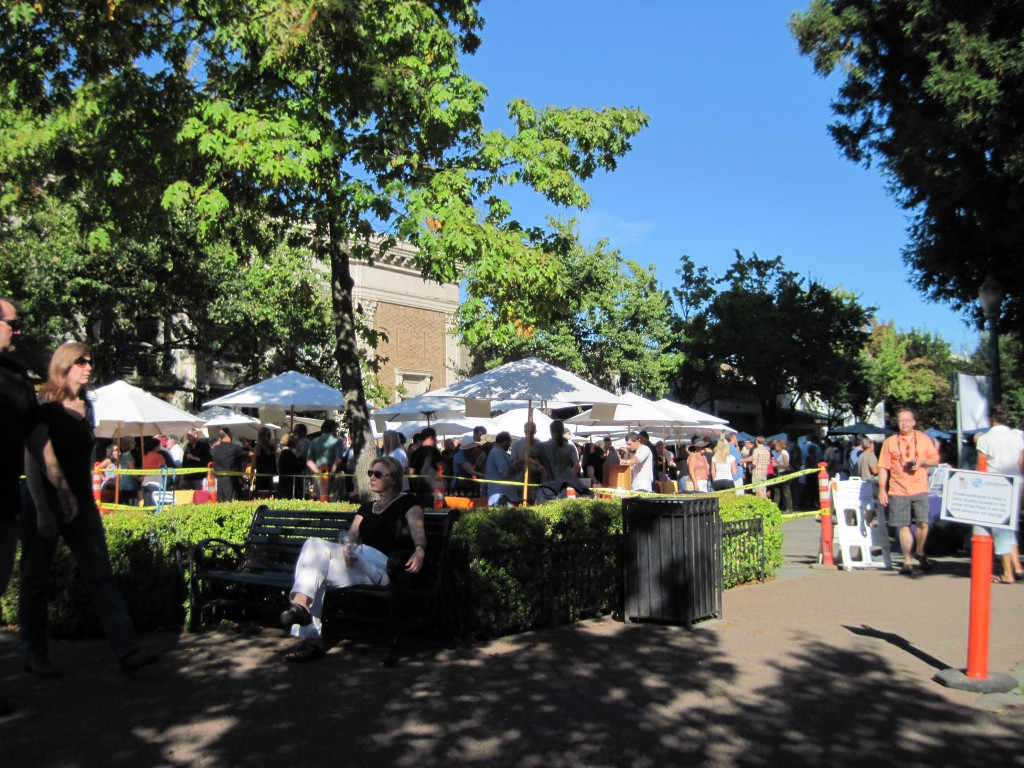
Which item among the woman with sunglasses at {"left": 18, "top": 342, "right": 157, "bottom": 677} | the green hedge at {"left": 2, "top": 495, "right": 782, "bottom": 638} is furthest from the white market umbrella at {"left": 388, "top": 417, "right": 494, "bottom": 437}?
the woman with sunglasses at {"left": 18, "top": 342, "right": 157, "bottom": 677}

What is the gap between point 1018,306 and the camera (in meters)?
20.8

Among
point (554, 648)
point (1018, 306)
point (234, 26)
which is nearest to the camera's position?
point (554, 648)

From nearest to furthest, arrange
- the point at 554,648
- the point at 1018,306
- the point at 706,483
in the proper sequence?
the point at 554,648, the point at 706,483, the point at 1018,306

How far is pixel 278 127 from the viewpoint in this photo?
9.34 metres

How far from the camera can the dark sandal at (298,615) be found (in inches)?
220

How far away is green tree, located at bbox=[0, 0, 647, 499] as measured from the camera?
9.36 metres

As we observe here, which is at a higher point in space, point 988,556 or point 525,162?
point 525,162

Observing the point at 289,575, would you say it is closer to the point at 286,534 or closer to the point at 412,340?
the point at 286,534

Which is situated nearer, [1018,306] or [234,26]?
[234,26]

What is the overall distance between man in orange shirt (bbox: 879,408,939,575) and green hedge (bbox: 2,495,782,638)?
4079 mm

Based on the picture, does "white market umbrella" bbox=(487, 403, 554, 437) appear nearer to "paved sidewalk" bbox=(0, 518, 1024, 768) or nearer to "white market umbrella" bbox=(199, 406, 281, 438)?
"white market umbrella" bbox=(199, 406, 281, 438)

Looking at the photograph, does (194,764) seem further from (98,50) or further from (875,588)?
(98,50)

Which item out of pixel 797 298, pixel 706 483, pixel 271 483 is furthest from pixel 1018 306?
pixel 797 298

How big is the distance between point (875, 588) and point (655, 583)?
3.19m
